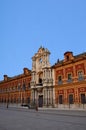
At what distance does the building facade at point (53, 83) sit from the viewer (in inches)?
1319

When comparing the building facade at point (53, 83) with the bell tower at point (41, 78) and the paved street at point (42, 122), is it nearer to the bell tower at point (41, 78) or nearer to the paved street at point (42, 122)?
the bell tower at point (41, 78)

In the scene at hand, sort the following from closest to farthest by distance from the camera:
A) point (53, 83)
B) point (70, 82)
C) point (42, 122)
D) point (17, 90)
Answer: point (42, 122) < point (70, 82) < point (53, 83) < point (17, 90)

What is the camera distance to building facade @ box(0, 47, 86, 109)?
110 ft

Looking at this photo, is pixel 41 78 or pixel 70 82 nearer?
pixel 70 82

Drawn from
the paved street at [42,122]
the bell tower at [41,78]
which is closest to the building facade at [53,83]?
the bell tower at [41,78]

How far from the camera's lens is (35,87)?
44.7 meters

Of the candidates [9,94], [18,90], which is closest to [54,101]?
[18,90]

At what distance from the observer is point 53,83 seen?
133 ft

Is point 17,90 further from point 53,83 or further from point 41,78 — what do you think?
point 53,83

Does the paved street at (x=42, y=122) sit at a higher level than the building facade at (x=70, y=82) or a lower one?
lower

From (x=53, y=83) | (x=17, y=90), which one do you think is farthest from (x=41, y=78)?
(x=17, y=90)

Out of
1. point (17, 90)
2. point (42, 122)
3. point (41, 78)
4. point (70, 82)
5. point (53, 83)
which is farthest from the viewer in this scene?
point (17, 90)

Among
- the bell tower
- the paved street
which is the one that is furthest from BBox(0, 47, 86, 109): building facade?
the paved street

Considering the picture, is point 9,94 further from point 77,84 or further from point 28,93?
point 77,84
